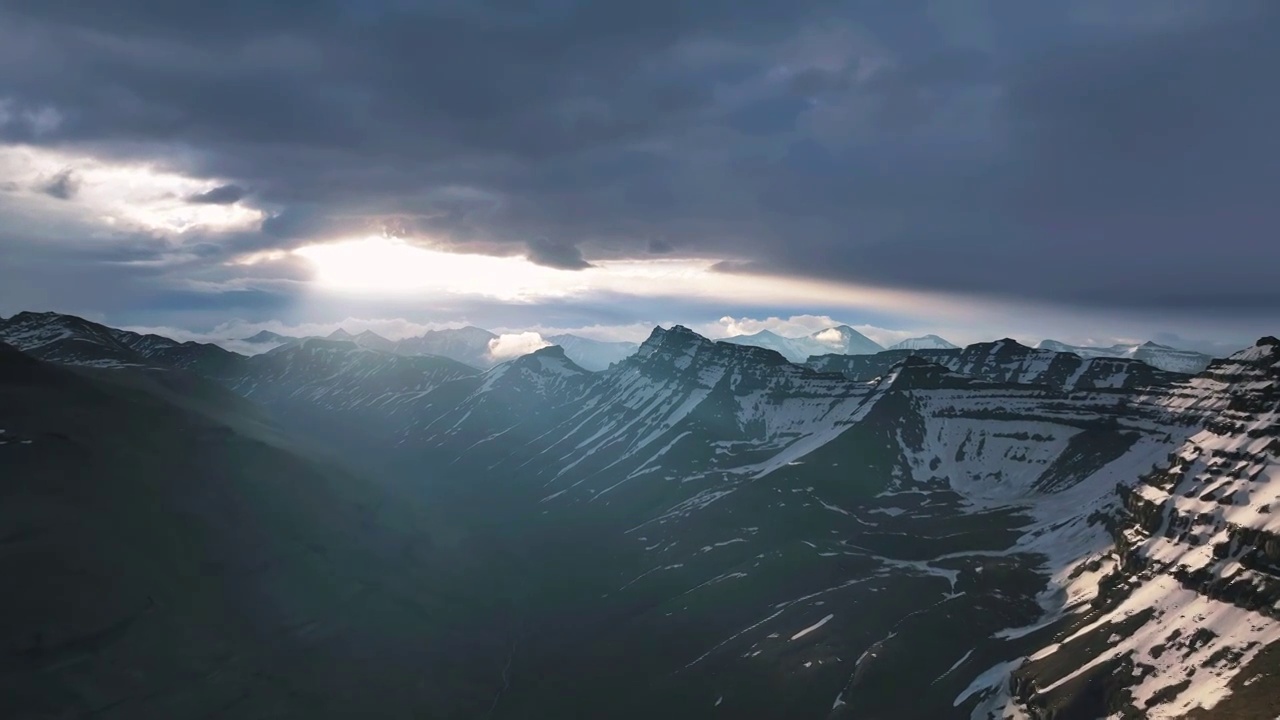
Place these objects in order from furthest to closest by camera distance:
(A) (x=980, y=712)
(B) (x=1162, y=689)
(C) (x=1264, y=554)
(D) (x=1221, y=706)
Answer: (A) (x=980, y=712)
(C) (x=1264, y=554)
(B) (x=1162, y=689)
(D) (x=1221, y=706)

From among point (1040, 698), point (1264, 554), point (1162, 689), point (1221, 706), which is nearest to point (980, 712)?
point (1040, 698)

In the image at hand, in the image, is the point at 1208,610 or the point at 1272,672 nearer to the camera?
A: the point at 1272,672

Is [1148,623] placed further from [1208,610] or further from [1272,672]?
[1272,672]

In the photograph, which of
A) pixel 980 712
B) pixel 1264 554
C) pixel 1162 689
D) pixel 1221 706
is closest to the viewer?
pixel 1221 706

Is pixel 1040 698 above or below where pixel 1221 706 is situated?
below

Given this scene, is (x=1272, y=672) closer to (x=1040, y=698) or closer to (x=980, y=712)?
(x=1040, y=698)

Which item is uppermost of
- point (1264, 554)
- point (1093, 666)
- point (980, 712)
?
point (1264, 554)

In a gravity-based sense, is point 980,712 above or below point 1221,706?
below

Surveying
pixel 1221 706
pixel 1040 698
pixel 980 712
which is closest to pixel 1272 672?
pixel 1221 706

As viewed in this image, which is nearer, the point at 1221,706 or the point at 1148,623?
the point at 1221,706
